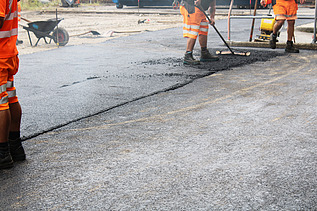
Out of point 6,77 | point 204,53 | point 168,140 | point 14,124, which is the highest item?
point 6,77

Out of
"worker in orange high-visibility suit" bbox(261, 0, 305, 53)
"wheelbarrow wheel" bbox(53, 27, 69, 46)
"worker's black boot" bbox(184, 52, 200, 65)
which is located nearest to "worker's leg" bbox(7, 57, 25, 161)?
"worker's black boot" bbox(184, 52, 200, 65)

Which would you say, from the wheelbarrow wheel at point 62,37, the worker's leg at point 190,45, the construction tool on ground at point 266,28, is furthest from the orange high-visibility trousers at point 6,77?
the wheelbarrow wheel at point 62,37

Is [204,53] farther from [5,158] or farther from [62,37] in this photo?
[5,158]

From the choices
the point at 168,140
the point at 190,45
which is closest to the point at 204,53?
the point at 190,45

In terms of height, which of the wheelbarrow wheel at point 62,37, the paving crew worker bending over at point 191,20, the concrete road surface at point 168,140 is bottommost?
the concrete road surface at point 168,140

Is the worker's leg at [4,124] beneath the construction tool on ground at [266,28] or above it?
beneath

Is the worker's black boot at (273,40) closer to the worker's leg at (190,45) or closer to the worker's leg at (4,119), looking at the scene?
the worker's leg at (190,45)

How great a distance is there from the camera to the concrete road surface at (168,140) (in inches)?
107

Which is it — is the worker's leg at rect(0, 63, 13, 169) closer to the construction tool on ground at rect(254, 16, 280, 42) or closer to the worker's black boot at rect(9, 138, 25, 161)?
the worker's black boot at rect(9, 138, 25, 161)

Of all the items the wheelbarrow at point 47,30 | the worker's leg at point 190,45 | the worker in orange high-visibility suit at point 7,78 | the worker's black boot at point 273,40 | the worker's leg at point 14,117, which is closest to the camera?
the worker in orange high-visibility suit at point 7,78

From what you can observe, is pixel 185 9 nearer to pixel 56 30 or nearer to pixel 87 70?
pixel 87 70

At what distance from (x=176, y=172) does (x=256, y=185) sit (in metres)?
0.57

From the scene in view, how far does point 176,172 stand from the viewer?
307 centimetres

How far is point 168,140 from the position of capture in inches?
149
